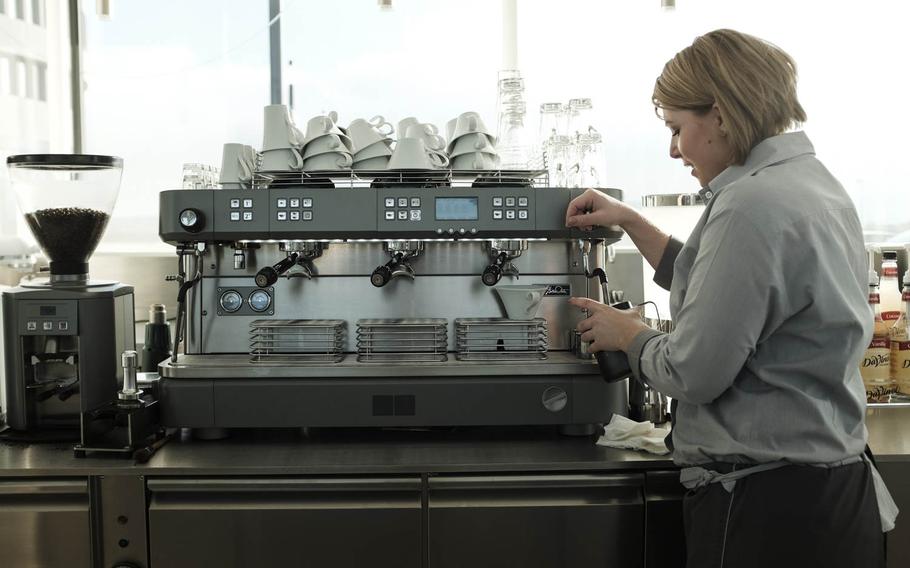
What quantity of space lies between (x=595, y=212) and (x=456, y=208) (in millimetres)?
287

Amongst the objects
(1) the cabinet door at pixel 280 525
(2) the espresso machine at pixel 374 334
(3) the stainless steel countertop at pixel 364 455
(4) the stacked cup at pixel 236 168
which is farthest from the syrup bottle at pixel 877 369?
(4) the stacked cup at pixel 236 168

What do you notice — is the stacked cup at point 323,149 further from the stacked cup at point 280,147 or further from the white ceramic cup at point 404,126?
the white ceramic cup at point 404,126

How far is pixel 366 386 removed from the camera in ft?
5.62

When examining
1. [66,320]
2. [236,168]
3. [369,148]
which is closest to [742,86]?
[369,148]

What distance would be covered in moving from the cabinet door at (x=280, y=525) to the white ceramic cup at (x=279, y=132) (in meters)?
0.71

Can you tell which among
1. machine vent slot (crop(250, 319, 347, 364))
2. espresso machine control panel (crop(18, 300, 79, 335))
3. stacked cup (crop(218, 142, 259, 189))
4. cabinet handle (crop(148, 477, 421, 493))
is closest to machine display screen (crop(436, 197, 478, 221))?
machine vent slot (crop(250, 319, 347, 364))

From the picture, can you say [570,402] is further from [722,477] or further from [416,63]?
[416,63]

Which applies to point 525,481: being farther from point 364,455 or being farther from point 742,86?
point 742,86

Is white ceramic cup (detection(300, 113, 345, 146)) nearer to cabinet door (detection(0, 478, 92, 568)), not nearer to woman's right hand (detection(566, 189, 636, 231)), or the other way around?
woman's right hand (detection(566, 189, 636, 231))

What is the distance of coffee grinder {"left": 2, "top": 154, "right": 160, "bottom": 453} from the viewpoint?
5.75 feet

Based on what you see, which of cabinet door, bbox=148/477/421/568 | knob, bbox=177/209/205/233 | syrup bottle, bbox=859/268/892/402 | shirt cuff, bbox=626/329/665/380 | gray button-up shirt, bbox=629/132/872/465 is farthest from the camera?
syrup bottle, bbox=859/268/892/402

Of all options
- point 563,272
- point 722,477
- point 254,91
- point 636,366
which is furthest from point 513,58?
point 722,477

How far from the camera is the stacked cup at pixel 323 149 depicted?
5.93 ft

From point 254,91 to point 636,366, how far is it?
6.11 ft
